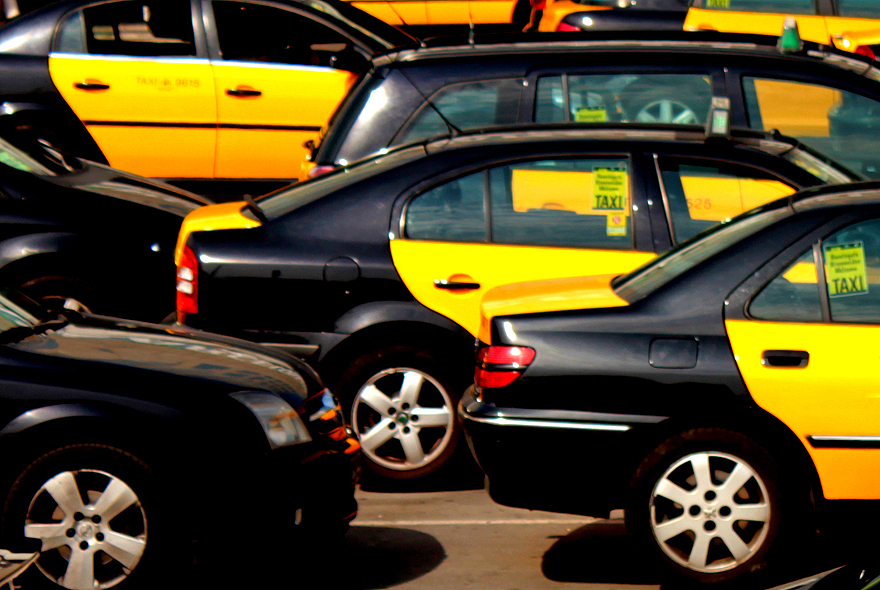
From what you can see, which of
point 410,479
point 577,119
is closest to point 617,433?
point 410,479

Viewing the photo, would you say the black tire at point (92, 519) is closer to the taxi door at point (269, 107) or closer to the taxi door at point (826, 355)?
the taxi door at point (826, 355)

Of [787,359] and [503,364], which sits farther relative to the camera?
[503,364]

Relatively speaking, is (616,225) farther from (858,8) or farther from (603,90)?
(858,8)

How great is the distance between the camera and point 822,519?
456 centimetres

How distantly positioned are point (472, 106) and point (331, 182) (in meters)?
1.46

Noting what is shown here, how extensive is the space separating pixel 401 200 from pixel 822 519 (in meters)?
2.52

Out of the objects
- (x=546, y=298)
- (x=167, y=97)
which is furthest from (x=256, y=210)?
(x=167, y=97)

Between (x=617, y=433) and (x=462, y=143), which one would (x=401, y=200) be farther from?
(x=617, y=433)

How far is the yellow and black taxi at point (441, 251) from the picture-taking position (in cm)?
600

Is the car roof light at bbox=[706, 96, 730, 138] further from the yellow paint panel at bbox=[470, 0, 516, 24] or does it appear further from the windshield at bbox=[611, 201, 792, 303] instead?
the yellow paint panel at bbox=[470, 0, 516, 24]

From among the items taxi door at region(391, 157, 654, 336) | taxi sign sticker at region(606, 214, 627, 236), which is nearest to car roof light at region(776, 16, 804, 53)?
taxi door at region(391, 157, 654, 336)

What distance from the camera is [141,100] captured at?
985 cm

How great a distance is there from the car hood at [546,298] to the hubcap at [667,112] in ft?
7.60

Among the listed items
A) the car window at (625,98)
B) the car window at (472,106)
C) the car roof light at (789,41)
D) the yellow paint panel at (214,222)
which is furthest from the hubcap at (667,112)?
the yellow paint panel at (214,222)
